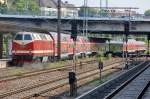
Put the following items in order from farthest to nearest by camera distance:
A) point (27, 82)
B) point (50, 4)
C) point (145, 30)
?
point (50, 4), point (145, 30), point (27, 82)

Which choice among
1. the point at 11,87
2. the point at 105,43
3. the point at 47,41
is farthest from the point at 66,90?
the point at 105,43

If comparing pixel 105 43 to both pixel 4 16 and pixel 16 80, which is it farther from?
pixel 16 80

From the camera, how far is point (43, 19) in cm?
8038

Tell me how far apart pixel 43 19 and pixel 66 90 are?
55.8 metres

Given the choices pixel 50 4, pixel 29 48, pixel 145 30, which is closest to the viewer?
pixel 29 48

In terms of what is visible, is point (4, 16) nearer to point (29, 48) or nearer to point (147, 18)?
point (147, 18)

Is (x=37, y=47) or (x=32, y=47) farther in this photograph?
(x=37, y=47)

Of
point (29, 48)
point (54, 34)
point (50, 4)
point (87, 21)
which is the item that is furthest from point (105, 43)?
point (50, 4)

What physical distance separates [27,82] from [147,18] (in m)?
53.1

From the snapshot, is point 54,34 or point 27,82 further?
point 54,34

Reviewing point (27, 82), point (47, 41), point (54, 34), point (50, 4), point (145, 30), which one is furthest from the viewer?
point (50, 4)

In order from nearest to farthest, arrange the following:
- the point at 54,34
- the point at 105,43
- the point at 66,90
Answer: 1. the point at 66,90
2. the point at 54,34
3. the point at 105,43

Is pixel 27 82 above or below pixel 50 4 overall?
below

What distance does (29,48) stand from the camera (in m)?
43.8
